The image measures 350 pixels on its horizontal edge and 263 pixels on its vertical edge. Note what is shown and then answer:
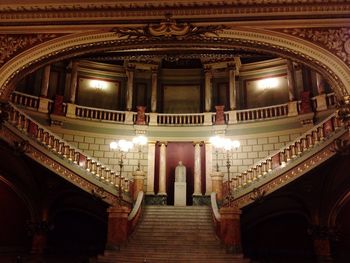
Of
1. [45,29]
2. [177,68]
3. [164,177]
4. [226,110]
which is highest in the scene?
[177,68]

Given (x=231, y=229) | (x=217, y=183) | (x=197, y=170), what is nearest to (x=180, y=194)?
(x=197, y=170)

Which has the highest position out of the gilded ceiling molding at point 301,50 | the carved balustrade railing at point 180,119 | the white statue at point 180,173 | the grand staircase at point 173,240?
the carved balustrade railing at point 180,119

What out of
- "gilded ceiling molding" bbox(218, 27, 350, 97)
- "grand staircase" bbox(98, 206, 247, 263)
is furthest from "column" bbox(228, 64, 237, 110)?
"gilded ceiling molding" bbox(218, 27, 350, 97)

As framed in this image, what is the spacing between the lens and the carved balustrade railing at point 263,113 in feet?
51.4

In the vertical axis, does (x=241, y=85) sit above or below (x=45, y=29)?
above

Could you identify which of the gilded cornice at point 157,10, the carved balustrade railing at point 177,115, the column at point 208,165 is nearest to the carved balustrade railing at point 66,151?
the column at point 208,165

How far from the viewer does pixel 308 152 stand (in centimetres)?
1045

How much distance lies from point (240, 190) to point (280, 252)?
3.44 meters

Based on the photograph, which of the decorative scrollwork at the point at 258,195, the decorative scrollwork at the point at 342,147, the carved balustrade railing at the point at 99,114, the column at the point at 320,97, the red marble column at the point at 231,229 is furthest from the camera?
the carved balustrade railing at the point at 99,114

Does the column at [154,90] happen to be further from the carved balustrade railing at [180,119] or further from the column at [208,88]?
the column at [208,88]

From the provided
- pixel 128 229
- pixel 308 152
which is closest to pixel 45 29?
pixel 128 229

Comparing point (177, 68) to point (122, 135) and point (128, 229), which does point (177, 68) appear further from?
point (128, 229)

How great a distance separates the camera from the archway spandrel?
7.41m

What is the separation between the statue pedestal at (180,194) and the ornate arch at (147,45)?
27.3ft
